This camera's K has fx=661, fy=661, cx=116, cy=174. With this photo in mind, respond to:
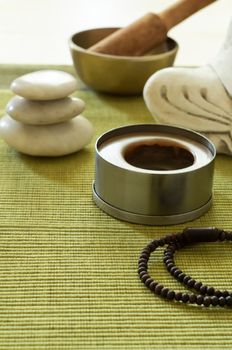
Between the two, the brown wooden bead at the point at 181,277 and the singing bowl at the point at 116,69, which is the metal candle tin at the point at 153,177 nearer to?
the brown wooden bead at the point at 181,277

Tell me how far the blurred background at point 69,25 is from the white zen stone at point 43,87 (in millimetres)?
755

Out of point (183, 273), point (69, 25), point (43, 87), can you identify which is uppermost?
point (43, 87)

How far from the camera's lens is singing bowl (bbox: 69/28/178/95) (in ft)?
5.05

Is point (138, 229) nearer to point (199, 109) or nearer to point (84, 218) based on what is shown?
point (84, 218)

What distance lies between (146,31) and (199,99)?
0.34 meters

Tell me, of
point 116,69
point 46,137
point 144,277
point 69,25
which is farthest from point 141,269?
point 69,25

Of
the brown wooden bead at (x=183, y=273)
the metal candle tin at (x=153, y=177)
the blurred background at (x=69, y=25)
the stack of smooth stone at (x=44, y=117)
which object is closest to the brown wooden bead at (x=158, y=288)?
the brown wooden bead at (x=183, y=273)

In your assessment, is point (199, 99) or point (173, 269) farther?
point (199, 99)

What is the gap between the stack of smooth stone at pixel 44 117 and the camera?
124 cm

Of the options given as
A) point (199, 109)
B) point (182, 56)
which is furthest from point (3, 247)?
point (182, 56)

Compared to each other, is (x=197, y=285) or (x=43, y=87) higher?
(x=43, y=87)

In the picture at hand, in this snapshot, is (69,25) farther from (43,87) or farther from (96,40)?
(43,87)

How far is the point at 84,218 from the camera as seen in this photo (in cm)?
107

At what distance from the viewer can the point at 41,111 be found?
1254mm
